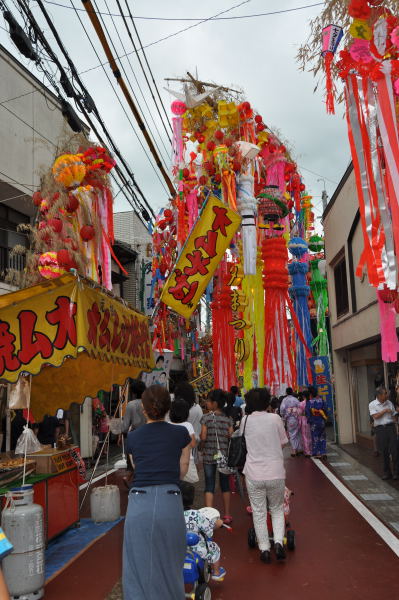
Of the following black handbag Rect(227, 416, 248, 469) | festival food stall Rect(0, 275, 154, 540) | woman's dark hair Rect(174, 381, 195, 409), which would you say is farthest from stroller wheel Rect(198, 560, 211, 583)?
woman's dark hair Rect(174, 381, 195, 409)

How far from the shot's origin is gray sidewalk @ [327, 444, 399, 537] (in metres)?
7.30

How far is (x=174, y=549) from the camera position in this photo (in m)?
3.49

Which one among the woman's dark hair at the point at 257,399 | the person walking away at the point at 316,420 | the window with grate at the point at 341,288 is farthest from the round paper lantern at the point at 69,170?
the window with grate at the point at 341,288

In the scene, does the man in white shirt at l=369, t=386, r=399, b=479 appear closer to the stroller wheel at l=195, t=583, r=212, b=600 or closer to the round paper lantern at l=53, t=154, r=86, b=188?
the stroller wheel at l=195, t=583, r=212, b=600

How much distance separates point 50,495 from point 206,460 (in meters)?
1.92

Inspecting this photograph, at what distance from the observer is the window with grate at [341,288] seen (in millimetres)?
15406

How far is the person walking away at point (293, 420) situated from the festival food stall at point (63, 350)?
626 cm

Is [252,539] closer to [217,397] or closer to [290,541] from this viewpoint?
[290,541]

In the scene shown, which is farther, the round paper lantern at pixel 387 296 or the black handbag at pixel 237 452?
the black handbag at pixel 237 452

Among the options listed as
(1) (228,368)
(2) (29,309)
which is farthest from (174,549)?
(1) (228,368)

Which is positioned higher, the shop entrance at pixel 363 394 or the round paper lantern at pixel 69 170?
the round paper lantern at pixel 69 170

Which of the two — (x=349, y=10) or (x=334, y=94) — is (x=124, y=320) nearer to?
(x=334, y=94)

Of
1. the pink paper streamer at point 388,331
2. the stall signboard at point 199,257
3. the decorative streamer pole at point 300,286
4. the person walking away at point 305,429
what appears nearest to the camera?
the pink paper streamer at point 388,331

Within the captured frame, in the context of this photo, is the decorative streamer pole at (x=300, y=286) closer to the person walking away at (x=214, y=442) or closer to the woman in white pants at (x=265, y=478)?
the person walking away at (x=214, y=442)
